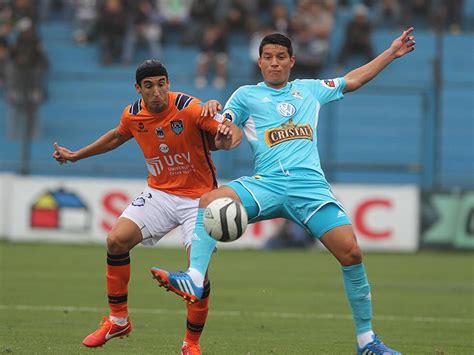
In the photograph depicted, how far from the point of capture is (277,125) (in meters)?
8.64

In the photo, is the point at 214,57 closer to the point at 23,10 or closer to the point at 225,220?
the point at 23,10

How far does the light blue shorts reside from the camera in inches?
330

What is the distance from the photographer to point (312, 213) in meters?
8.44

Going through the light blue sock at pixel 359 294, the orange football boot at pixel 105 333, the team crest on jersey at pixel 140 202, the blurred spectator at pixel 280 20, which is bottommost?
the orange football boot at pixel 105 333

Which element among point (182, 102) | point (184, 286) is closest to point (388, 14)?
point (182, 102)

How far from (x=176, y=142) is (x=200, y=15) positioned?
18815 millimetres

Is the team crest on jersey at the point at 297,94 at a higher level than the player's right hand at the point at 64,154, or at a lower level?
higher

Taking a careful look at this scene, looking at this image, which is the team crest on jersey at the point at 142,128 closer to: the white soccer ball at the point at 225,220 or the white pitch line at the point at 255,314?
the white soccer ball at the point at 225,220

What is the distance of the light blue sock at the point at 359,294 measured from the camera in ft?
27.5

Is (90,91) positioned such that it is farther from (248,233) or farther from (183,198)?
(183,198)

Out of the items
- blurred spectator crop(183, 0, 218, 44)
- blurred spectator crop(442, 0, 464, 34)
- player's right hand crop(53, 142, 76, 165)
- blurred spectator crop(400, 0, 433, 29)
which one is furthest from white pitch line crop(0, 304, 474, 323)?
blurred spectator crop(400, 0, 433, 29)

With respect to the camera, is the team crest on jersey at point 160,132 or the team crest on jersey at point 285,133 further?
the team crest on jersey at point 160,132

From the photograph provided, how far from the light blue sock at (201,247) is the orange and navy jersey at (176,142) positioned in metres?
0.89

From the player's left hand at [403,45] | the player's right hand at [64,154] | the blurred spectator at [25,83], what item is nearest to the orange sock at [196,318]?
the player's right hand at [64,154]
